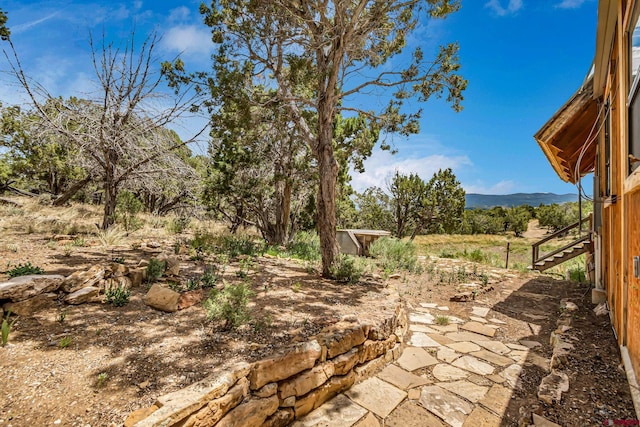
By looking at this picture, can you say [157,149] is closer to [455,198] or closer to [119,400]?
[119,400]

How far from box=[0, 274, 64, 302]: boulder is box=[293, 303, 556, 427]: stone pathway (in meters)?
2.71

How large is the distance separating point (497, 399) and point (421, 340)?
1287 millimetres

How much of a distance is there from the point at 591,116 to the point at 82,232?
410 inches

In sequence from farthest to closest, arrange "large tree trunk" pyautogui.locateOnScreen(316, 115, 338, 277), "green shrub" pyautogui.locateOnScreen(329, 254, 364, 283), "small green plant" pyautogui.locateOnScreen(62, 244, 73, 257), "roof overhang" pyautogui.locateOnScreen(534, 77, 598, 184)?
"large tree trunk" pyautogui.locateOnScreen(316, 115, 338, 277)
"green shrub" pyautogui.locateOnScreen(329, 254, 364, 283)
"small green plant" pyautogui.locateOnScreen(62, 244, 73, 257)
"roof overhang" pyautogui.locateOnScreen(534, 77, 598, 184)

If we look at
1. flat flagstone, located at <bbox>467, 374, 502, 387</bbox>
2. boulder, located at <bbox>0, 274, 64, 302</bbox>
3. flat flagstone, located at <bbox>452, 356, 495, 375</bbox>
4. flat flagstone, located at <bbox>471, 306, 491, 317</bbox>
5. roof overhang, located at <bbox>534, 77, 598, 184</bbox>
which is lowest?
flat flagstone, located at <bbox>467, 374, 502, 387</bbox>

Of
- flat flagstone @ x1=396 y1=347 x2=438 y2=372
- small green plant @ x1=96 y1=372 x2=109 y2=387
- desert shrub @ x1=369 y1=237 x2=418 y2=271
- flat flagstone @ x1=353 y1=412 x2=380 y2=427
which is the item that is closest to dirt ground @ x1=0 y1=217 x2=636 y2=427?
small green plant @ x1=96 y1=372 x2=109 y2=387

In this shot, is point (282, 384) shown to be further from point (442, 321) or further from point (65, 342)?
point (442, 321)

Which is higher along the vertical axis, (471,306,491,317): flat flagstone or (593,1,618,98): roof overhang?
(593,1,618,98): roof overhang

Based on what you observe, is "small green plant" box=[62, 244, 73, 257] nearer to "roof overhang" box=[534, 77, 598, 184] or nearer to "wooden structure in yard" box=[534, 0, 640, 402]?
"wooden structure in yard" box=[534, 0, 640, 402]

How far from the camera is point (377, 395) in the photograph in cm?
274

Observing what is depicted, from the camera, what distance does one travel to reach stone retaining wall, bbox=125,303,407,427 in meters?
1.75

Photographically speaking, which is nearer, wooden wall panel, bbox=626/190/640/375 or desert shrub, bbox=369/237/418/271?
wooden wall panel, bbox=626/190/640/375

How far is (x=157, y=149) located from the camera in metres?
5.98

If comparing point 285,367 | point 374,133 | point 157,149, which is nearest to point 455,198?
point 374,133
